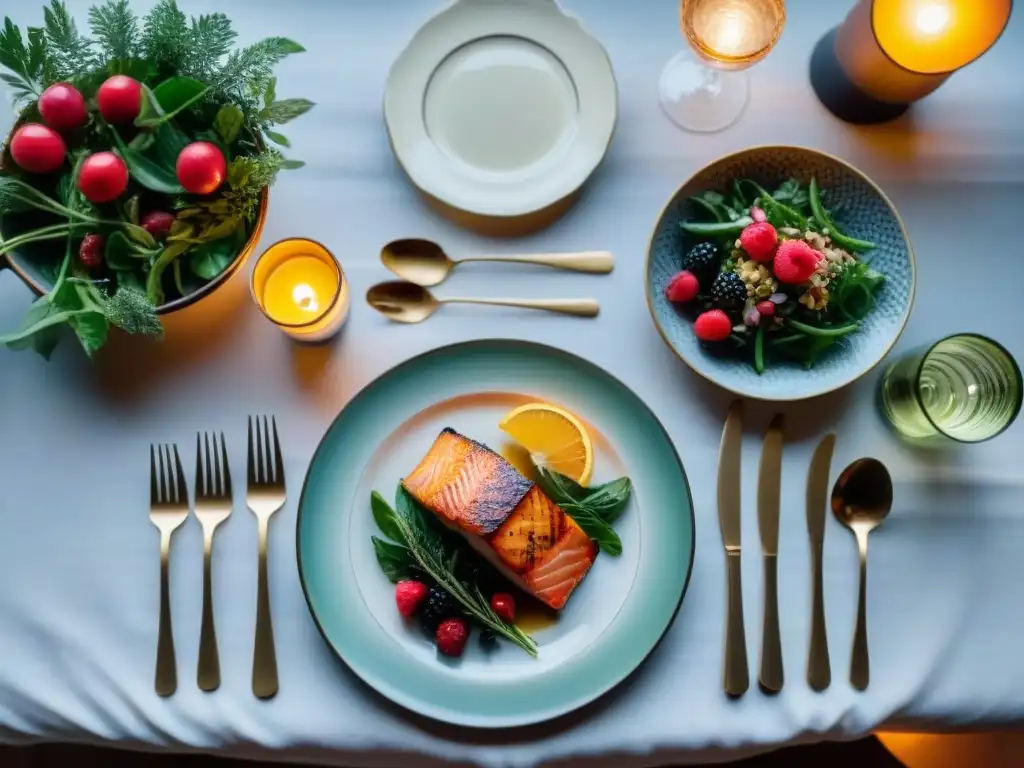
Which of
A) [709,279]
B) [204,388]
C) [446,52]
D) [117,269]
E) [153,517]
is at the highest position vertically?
[446,52]

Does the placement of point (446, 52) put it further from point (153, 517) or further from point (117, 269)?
point (153, 517)

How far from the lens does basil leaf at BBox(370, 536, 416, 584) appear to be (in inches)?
42.6

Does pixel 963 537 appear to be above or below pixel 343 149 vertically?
below

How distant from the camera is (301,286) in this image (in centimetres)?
113

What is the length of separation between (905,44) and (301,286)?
0.90 meters

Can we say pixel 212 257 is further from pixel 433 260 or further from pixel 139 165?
pixel 433 260

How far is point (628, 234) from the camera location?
118 centimetres

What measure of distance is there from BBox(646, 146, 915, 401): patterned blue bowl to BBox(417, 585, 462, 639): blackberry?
44cm

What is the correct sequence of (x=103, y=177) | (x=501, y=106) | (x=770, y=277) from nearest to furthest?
(x=103, y=177), (x=770, y=277), (x=501, y=106)

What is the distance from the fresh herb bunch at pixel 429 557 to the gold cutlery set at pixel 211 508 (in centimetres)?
15

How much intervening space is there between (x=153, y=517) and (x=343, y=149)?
59 centimetres

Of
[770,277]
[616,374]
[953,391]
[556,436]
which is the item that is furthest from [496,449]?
[953,391]

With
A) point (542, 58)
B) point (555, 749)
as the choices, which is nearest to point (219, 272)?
point (542, 58)

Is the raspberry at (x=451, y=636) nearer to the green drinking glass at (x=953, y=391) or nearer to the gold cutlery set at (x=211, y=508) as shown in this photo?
the gold cutlery set at (x=211, y=508)
